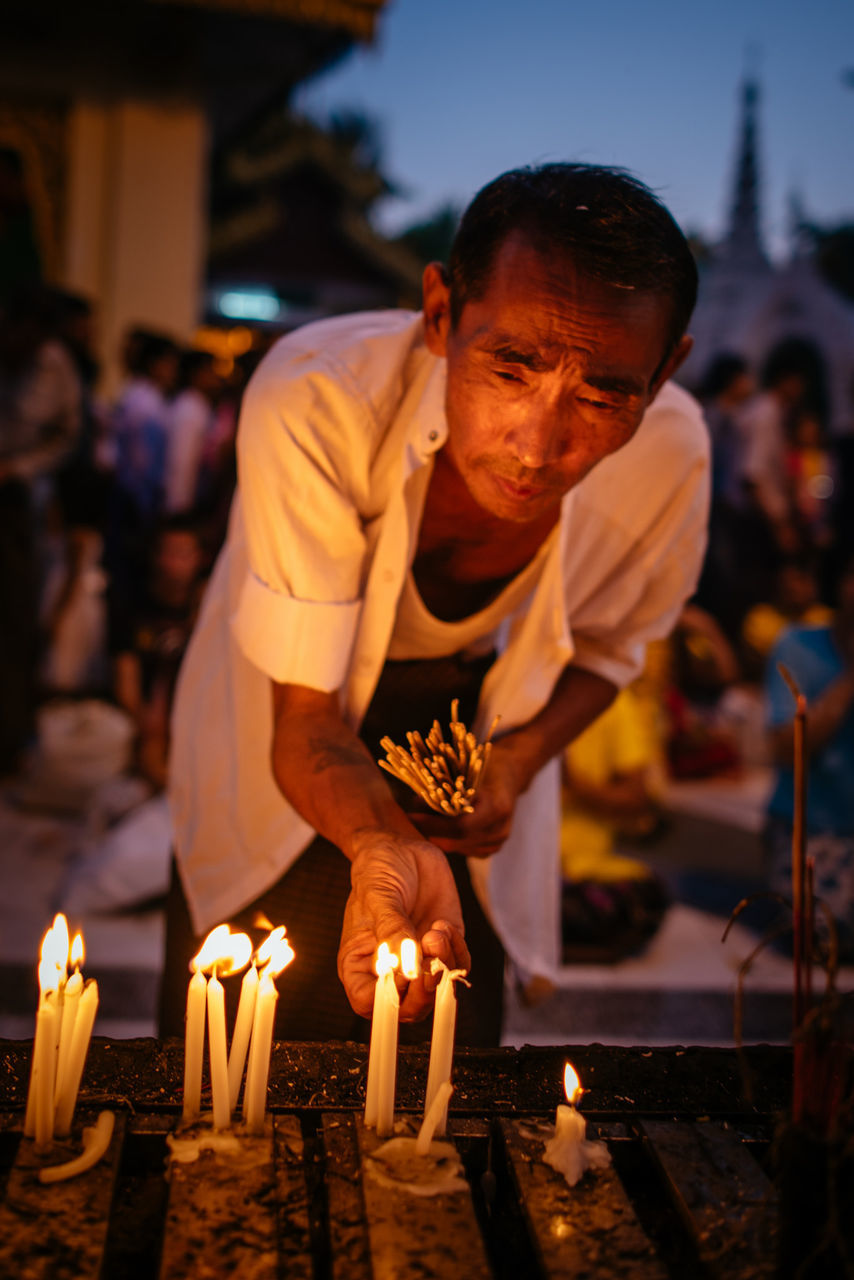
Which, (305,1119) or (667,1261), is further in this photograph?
(305,1119)

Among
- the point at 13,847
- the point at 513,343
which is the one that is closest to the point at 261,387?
the point at 513,343

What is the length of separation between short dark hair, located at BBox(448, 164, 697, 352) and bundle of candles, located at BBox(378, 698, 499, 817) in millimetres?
558

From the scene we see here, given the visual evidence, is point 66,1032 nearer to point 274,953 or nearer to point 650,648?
point 274,953

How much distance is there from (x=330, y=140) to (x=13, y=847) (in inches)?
676

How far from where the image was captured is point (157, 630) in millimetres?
4953

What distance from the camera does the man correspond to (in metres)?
1.43

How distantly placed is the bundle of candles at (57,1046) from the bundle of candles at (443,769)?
1.60 feet

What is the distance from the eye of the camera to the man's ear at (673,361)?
61.4 inches

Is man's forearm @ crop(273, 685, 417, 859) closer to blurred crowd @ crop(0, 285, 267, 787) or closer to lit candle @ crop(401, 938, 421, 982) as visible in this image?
lit candle @ crop(401, 938, 421, 982)

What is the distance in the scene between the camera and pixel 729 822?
5.29m

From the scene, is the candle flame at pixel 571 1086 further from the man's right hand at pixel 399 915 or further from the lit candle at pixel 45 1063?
the lit candle at pixel 45 1063

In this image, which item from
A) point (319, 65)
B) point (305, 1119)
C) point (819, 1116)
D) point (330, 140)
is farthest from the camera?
point (330, 140)

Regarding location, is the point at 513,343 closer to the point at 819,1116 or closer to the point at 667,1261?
the point at 819,1116

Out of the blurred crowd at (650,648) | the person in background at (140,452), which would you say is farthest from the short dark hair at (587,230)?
the person in background at (140,452)
